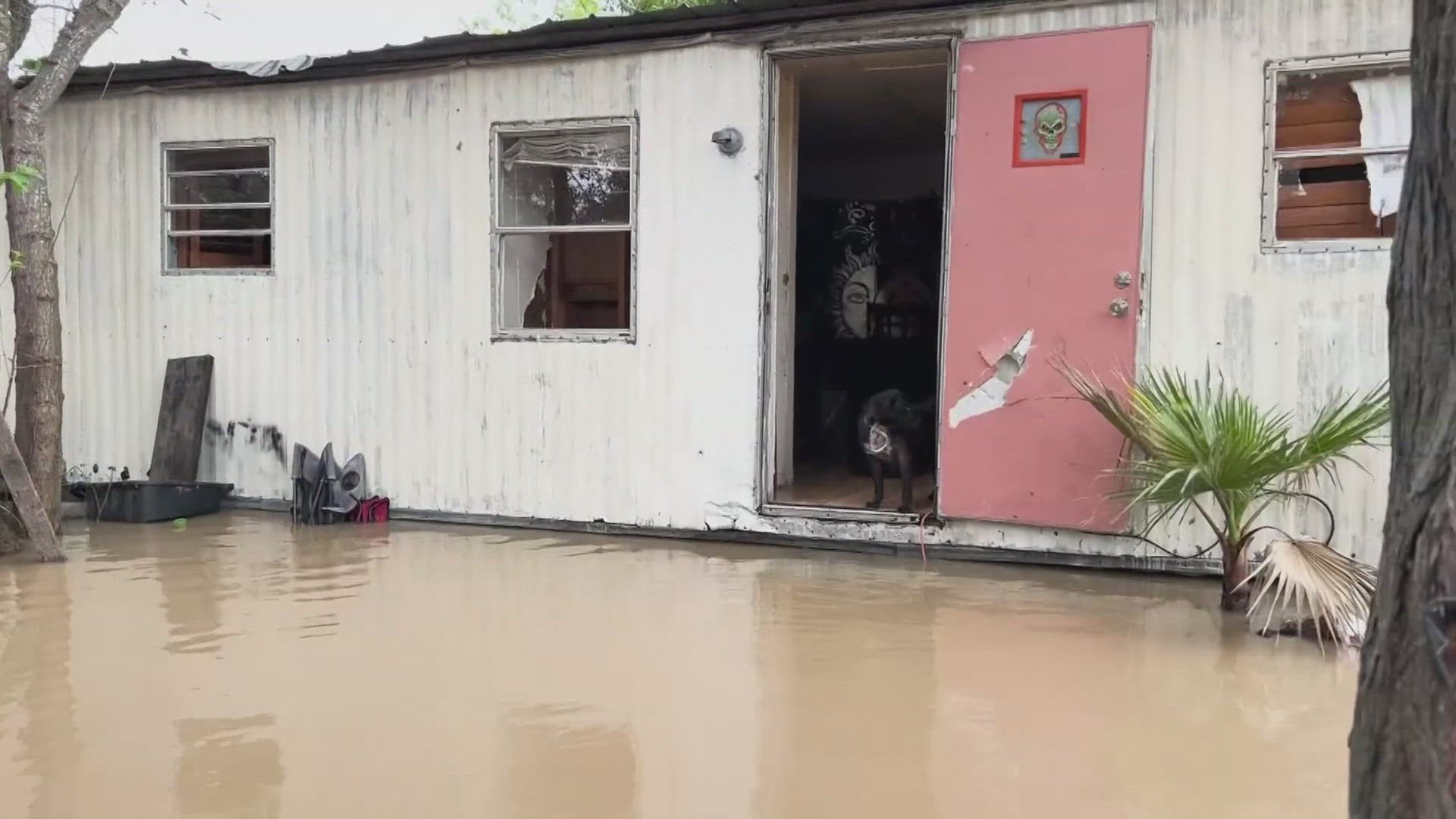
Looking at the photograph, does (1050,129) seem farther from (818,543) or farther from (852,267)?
(852,267)

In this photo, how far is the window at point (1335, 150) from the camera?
215 inches

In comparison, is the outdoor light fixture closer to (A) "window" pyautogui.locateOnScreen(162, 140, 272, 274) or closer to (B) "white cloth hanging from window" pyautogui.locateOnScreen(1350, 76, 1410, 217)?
(B) "white cloth hanging from window" pyautogui.locateOnScreen(1350, 76, 1410, 217)

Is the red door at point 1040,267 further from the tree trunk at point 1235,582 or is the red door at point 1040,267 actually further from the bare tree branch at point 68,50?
the bare tree branch at point 68,50

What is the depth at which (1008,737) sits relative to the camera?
353 centimetres

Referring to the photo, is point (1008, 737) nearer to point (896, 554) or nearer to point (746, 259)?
point (896, 554)

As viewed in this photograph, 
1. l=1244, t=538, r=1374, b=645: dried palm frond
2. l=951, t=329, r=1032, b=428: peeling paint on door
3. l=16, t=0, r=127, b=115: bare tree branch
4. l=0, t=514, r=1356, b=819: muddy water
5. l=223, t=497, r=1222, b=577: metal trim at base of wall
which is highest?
l=16, t=0, r=127, b=115: bare tree branch

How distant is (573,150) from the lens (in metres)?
7.29

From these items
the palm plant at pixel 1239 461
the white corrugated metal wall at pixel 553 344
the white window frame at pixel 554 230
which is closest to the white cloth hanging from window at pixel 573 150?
the white window frame at pixel 554 230

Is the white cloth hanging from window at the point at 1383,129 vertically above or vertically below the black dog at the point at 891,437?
above

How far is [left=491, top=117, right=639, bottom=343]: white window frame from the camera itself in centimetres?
702

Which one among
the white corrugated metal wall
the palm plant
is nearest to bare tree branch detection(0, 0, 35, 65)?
the white corrugated metal wall

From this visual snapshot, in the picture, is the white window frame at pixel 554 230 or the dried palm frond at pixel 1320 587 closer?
the dried palm frond at pixel 1320 587

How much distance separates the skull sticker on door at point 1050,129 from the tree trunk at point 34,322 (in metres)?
5.37

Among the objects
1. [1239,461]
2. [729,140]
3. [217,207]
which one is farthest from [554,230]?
[1239,461]
